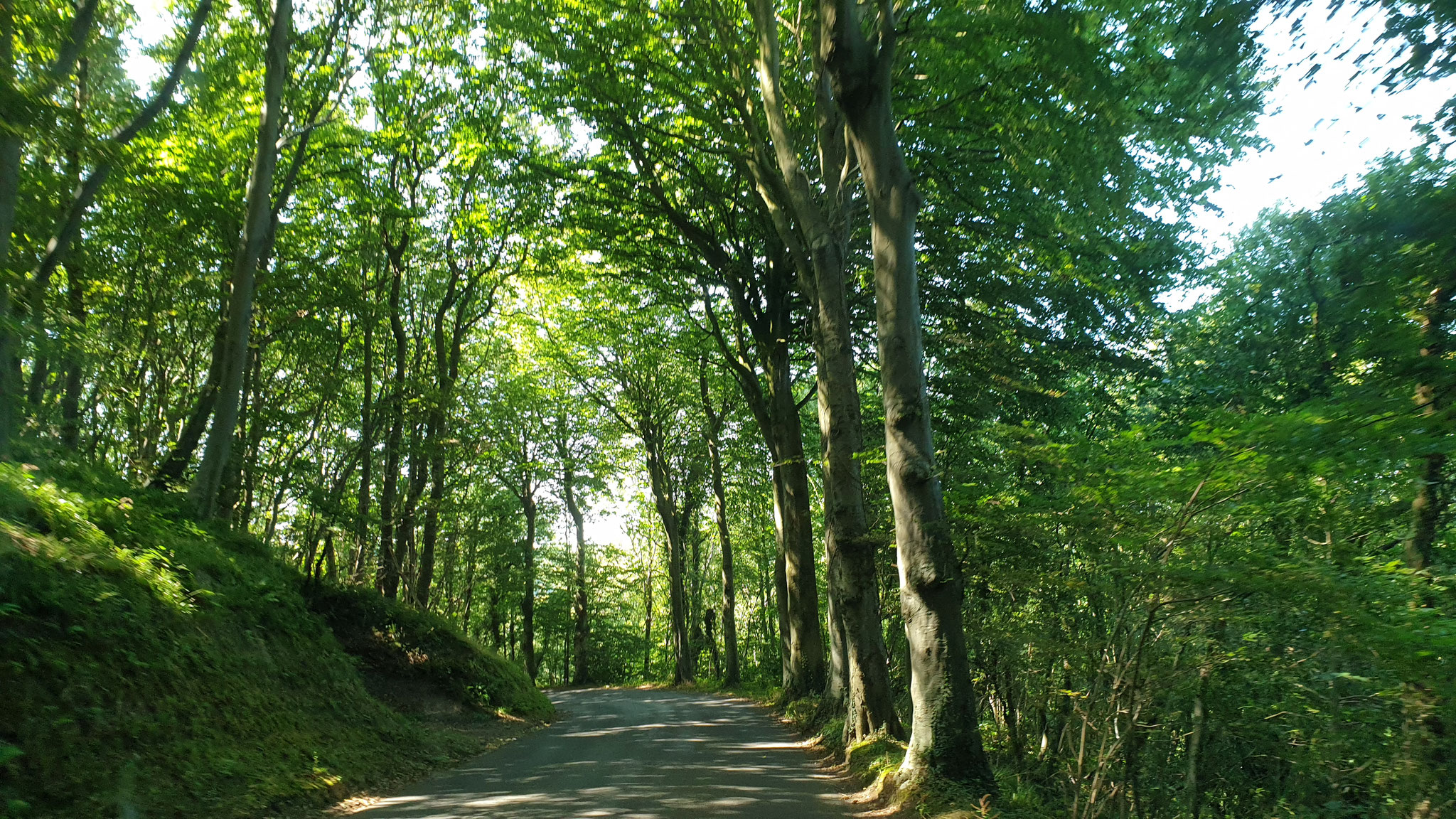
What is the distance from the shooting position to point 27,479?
7.79 metres

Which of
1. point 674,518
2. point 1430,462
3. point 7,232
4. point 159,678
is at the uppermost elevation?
point 674,518

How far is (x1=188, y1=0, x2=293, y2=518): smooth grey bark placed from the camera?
38.8ft

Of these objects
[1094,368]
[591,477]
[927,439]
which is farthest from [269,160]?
[591,477]

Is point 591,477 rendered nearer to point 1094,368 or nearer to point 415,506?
point 415,506

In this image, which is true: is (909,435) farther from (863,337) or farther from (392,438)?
(392,438)

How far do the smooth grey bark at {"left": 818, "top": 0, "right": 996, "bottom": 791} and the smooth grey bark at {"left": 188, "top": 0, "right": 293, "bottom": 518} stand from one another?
25.7ft

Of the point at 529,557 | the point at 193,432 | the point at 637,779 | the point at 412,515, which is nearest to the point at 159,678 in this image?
the point at 637,779

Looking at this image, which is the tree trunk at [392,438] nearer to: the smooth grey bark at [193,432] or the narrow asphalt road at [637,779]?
the smooth grey bark at [193,432]

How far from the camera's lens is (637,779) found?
934cm

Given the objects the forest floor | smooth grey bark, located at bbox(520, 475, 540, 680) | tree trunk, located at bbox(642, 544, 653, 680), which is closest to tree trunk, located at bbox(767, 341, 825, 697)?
Answer: the forest floor

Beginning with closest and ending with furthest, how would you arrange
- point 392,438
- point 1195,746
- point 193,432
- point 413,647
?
point 1195,746, point 193,432, point 413,647, point 392,438

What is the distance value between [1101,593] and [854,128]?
4.84 meters

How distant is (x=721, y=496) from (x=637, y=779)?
19188 mm

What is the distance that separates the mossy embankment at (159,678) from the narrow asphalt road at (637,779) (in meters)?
0.95
